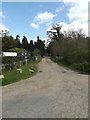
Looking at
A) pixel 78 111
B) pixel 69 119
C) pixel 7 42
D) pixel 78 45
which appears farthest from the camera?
pixel 7 42

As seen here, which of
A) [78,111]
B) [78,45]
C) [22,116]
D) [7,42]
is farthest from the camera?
[7,42]

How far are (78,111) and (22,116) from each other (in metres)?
1.81

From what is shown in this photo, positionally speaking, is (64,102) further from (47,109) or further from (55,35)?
(55,35)

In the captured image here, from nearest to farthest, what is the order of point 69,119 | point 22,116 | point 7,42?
1. point 69,119
2. point 22,116
3. point 7,42

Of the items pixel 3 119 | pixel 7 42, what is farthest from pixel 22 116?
pixel 7 42

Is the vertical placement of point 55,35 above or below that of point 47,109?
above

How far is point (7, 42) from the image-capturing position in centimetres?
3822

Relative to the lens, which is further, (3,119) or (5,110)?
(5,110)

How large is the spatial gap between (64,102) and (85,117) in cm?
105

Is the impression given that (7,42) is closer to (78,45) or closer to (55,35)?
(55,35)

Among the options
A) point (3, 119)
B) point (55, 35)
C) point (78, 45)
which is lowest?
point (3, 119)

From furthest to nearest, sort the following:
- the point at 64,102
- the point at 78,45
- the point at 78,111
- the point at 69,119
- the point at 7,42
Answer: the point at 7,42
the point at 78,45
the point at 64,102
the point at 78,111
the point at 69,119

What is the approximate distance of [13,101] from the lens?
4.23 meters

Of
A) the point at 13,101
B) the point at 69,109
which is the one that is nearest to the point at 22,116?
the point at 13,101
